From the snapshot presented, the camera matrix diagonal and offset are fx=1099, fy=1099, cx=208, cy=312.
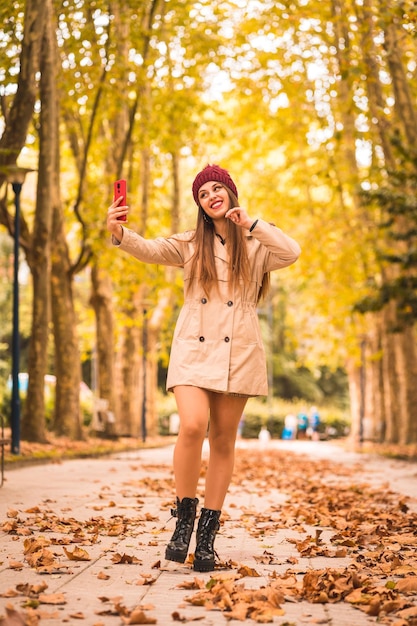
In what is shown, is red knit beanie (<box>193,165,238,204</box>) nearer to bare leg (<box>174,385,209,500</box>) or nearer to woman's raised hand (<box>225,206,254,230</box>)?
woman's raised hand (<box>225,206,254,230</box>)

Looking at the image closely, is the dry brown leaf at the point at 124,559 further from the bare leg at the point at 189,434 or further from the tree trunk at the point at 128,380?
the tree trunk at the point at 128,380

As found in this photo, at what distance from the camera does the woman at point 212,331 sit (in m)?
6.28

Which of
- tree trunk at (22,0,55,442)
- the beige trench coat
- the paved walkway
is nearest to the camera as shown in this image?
the paved walkway

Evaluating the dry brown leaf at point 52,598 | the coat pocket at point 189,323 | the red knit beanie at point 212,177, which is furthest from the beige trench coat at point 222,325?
the dry brown leaf at point 52,598

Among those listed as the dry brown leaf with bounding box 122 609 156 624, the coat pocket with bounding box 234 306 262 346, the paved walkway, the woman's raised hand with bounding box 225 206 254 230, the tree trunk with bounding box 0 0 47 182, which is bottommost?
the paved walkway

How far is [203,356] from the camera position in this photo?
6.34m

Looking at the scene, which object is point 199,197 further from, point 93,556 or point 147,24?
point 147,24

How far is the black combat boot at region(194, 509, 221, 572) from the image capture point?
20.3ft

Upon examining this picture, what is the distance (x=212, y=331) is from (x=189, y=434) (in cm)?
61

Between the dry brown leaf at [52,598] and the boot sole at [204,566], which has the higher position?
the dry brown leaf at [52,598]

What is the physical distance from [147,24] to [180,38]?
243 cm

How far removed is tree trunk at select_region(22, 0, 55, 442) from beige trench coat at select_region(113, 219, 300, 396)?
13.7m

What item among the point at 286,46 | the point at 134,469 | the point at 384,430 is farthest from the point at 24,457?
the point at 384,430

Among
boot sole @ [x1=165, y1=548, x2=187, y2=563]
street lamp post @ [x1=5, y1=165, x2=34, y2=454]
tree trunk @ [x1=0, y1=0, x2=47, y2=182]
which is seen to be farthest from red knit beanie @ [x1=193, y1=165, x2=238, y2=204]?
street lamp post @ [x1=5, y1=165, x2=34, y2=454]
